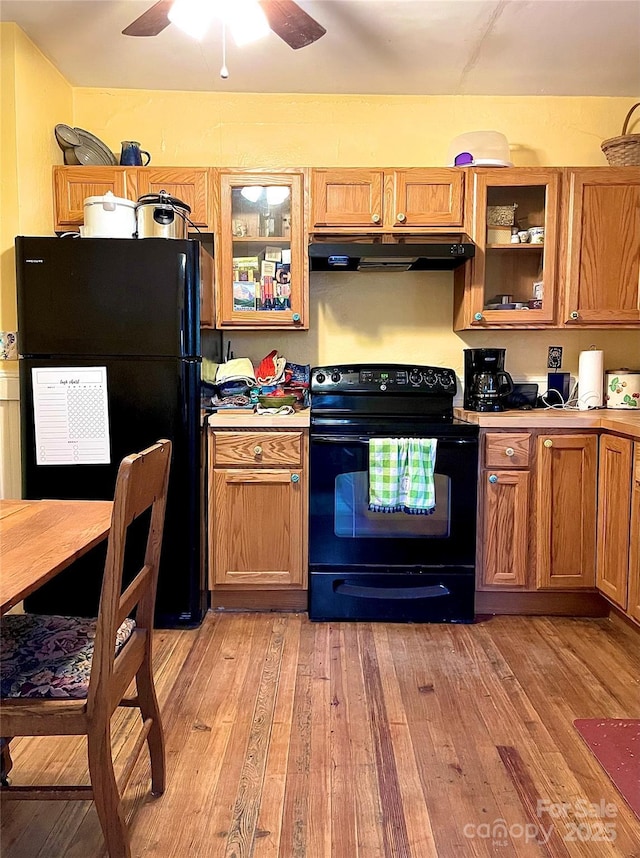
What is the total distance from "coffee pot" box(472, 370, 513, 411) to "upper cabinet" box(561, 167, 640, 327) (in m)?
0.41

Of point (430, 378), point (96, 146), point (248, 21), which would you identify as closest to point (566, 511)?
point (430, 378)

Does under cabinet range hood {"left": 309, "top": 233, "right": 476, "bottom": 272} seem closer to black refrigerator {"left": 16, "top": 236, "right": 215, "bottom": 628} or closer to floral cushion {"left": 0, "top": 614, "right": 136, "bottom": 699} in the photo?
black refrigerator {"left": 16, "top": 236, "right": 215, "bottom": 628}

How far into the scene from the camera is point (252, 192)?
2912 mm

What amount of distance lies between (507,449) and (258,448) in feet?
3.50

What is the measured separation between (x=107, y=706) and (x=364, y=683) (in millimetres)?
1172

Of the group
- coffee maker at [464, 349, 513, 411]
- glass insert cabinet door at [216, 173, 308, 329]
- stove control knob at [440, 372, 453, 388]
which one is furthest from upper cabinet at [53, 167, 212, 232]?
coffee maker at [464, 349, 513, 411]

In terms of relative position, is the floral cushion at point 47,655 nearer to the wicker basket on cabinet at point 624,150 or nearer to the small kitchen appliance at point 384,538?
the small kitchen appliance at point 384,538

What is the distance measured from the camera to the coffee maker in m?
2.90

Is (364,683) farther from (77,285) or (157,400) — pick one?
(77,285)

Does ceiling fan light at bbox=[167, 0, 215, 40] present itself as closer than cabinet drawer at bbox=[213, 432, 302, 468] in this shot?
Yes

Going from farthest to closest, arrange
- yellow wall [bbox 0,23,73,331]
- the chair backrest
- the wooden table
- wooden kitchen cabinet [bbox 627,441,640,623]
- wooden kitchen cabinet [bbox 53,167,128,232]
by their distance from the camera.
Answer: wooden kitchen cabinet [bbox 53,167,128,232]
yellow wall [bbox 0,23,73,331]
wooden kitchen cabinet [bbox 627,441,640,623]
the chair backrest
the wooden table

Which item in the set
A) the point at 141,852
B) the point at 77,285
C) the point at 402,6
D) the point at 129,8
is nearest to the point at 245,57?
the point at 129,8

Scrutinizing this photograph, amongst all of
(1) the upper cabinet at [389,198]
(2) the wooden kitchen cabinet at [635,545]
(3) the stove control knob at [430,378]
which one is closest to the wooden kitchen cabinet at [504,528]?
(2) the wooden kitchen cabinet at [635,545]

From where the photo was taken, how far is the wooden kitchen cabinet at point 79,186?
9.41 ft
